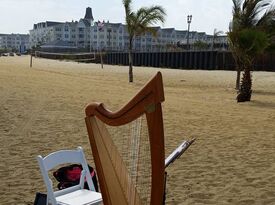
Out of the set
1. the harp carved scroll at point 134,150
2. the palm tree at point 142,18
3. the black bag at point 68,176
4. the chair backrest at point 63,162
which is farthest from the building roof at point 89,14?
the harp carved scroll at point 134,150

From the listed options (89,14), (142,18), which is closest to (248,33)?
(142,18)

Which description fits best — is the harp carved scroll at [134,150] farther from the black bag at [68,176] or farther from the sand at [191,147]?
the sand at [191,147]

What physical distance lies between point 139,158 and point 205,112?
8731 millimetres

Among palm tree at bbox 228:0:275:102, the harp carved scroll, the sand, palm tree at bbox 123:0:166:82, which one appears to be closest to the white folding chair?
the harp carved scroll

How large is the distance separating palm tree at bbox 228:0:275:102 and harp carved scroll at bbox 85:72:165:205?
12376 millimetres

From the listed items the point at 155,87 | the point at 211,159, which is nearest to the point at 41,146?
the point at 211,159

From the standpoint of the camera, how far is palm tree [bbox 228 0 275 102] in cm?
1580

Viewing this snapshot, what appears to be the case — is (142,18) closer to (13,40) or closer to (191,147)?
(191,147)

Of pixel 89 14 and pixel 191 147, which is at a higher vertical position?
pixel 89 14

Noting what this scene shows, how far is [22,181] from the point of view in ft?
16.7

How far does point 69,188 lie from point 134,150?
0.73 m

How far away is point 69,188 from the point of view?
3691 mm

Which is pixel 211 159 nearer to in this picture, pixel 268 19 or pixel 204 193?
pixel 204 193

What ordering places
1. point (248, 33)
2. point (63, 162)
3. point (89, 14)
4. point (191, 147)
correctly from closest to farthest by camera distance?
1. point (63, 162)
2. point (191, 147)
3. point (248, 33)
4. point (89, 14)
